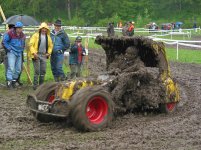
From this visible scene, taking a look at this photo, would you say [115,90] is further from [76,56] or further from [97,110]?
[76,56]

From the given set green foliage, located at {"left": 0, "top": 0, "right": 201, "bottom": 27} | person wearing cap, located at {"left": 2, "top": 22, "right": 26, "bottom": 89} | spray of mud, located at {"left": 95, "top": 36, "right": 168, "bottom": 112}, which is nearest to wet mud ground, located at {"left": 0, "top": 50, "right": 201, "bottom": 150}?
spray of mud, located at {"left": 95, "top": 36, "right": 168, "bottom": 112}

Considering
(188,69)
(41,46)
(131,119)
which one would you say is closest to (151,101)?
(131,119)

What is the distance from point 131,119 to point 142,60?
1.79m

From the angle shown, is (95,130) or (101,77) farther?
(101,77)

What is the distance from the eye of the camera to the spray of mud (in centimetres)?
984

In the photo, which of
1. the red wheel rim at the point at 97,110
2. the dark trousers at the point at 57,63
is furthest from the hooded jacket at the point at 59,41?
the red wheel rim at the point at 97,110

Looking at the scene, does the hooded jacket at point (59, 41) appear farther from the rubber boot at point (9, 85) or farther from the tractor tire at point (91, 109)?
the tractor tire at point (91, 109)

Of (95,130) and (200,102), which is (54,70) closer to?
(200,102)

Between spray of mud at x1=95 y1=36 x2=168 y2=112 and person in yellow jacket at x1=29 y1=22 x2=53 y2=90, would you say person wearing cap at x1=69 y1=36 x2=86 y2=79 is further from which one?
spray of mud at x1=95 y1=36 x2=168 y2=112

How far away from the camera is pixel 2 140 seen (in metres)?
8.07

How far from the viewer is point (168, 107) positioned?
10758 mm

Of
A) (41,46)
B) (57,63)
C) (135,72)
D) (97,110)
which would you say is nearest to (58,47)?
(57,63)

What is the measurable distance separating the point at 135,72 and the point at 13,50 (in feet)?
17.1

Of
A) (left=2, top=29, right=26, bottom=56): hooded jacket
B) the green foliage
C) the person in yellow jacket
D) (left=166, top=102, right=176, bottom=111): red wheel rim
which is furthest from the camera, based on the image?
the green foliage
